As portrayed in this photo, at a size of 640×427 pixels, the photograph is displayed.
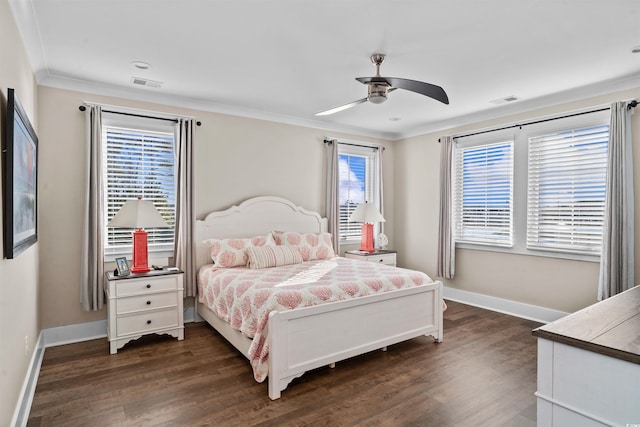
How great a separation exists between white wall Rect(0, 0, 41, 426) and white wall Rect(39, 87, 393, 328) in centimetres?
59

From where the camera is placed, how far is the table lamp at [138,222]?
346 cm

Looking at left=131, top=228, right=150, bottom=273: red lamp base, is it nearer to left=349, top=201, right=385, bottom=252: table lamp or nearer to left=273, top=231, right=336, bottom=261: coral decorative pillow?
left=273, top=231, right=336, bottom=261: coral decorative pillow

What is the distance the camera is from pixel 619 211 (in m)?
3.66

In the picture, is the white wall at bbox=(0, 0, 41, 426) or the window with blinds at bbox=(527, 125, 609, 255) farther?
the window with blinds at bbox=(527, 125, 609, 255)

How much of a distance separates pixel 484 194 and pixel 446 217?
60 cm

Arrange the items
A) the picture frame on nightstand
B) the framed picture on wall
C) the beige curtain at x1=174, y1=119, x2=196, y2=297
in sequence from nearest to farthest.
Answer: the framed picture on wall → the picture frame on nightstand → the beige curtain at x1=174, y1=119, x2=196, y2=297

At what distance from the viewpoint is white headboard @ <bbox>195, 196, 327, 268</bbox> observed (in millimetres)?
4395

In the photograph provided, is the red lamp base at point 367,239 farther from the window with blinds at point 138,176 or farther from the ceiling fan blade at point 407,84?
the ceiling fan blade at point 407,84

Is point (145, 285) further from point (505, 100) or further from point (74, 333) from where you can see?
point (505, 100)

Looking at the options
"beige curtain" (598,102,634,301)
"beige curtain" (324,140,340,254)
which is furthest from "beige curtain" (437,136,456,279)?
"beige curtain" (598,102,634,301)

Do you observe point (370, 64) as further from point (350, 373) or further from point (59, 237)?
point (59, 237)

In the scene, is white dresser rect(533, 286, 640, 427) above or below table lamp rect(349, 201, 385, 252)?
below

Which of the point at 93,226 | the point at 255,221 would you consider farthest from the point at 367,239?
the point at 93,226

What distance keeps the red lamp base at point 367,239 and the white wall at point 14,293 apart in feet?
12.9
